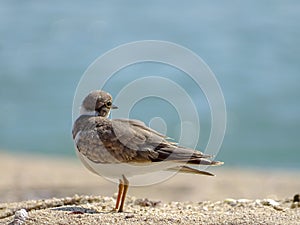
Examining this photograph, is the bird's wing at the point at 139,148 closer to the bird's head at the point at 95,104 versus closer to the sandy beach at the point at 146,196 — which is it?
the bird's head at the point at 95,104

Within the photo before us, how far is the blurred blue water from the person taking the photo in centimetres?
1556

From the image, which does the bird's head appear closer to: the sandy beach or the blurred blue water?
the sandy beach

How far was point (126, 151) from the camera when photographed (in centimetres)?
583

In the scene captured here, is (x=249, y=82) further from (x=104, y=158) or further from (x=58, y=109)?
(x=104, y=158)

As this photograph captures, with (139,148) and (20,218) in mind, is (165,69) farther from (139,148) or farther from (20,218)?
(20,218)

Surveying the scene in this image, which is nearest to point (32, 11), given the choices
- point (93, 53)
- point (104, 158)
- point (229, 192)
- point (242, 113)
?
point (93, 53)

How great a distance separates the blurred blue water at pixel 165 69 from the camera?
15.6 m

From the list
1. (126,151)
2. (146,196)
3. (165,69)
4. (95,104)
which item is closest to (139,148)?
(126,151)

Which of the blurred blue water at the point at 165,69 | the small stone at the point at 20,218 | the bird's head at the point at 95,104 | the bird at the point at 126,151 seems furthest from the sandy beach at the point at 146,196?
the blurred blue water at the point at 165,69

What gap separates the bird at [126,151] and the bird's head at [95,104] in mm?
170

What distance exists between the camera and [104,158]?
5.84m

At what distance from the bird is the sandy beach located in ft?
1.24

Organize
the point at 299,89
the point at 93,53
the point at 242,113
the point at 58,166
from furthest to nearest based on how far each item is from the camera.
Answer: the point at 93,53
the point at 299,89
the point at 242,113
the point at 58,166

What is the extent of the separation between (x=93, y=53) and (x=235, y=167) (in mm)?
7509
